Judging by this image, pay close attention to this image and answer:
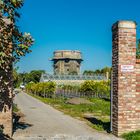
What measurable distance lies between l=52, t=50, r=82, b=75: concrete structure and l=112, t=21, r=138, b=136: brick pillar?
12311cm

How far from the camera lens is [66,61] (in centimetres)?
14175

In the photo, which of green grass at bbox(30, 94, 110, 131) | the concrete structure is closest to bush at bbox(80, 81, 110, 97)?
green grass at bbox(30, 94, 110, 131)

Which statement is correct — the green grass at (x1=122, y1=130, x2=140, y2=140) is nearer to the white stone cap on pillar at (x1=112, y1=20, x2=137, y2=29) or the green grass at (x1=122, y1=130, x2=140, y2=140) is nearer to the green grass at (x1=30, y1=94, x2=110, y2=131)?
the green grass at (x1=30, y1=94, x2=110, y2=131)

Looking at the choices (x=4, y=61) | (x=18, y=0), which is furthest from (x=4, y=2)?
(x=4, y=61)

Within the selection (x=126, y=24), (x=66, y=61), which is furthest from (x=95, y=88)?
(x=66, y=61)

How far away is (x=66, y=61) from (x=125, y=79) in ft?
420

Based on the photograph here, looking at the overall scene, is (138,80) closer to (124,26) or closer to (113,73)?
(113,73)

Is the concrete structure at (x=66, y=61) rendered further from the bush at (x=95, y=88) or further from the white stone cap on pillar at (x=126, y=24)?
the white stone cap on pillar at (x=126, y=24)

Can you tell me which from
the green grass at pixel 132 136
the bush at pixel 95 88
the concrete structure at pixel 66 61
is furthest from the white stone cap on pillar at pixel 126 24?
the concrete structure at pixel 66 61

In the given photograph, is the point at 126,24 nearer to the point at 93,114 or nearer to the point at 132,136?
the point at 132,136

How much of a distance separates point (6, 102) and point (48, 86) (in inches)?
1776

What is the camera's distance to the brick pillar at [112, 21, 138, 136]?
13.7m

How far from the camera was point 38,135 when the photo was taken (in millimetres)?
13594

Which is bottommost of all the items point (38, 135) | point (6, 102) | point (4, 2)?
point (38, 135)
